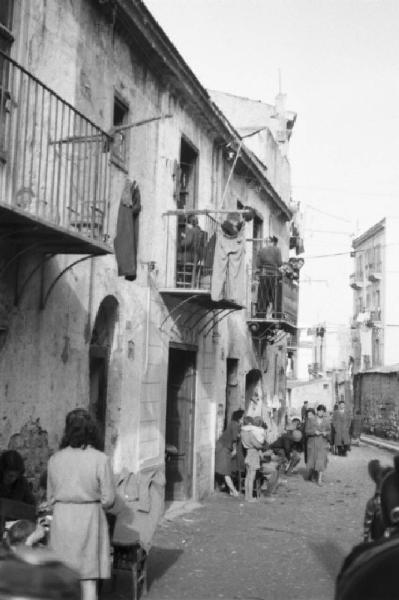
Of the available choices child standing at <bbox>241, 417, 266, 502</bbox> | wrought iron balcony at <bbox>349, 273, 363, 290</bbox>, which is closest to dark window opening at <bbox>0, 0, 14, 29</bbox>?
child standing at <bbox>241, 417, 266, 502</bbox>

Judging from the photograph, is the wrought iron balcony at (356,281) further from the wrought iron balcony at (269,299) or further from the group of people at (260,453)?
the wrought iron balcony at (269,299)

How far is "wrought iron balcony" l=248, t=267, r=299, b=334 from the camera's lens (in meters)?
18.7

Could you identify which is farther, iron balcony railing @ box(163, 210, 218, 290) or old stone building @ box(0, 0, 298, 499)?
iron balcony railing @ box(163, 210, 218, 290)

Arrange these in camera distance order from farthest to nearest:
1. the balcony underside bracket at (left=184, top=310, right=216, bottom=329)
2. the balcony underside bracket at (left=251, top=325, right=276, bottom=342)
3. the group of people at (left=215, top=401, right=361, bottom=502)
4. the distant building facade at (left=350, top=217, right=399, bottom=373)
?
the distant building facade at (left=350, top=217, right=399, bottom=373)
the balcony underside bracket at (left=251, top=325, right=276, bottom=342)
the group of people at (left=215, top=401, right=361, bottom=502)
the balcony underside bracket at (left=184, top=310, right=216, bottom=329)

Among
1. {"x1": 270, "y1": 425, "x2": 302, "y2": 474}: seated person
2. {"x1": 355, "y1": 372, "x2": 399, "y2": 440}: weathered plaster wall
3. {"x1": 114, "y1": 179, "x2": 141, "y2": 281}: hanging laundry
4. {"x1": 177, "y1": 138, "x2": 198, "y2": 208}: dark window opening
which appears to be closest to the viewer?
{"x1": 114, "y1": 179, "x2": 141, "y2": 281}: hanging laundry

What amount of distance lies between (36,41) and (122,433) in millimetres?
5185

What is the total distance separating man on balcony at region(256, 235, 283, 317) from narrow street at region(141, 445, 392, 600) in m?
4.14

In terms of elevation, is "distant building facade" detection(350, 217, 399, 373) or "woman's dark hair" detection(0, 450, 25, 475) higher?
"distant building facade" detection(350, 217, 399, 373)

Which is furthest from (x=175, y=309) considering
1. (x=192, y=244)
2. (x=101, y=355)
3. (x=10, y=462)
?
(x=10, y=462)

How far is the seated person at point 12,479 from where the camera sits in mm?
6965

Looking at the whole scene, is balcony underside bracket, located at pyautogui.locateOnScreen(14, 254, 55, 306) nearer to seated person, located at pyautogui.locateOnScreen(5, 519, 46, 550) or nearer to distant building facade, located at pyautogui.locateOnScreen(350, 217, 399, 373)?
seated person, located at pyautogui.locateOnScreen(5, 519, 46, 550)

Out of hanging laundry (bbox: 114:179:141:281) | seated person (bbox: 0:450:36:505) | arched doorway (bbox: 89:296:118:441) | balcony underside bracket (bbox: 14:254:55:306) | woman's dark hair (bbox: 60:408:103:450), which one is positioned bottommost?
seated person (bbox: 0:450:36:505)

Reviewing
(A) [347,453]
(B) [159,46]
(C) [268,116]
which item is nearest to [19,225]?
(B) [159,46]

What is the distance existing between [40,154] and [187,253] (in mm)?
6245
